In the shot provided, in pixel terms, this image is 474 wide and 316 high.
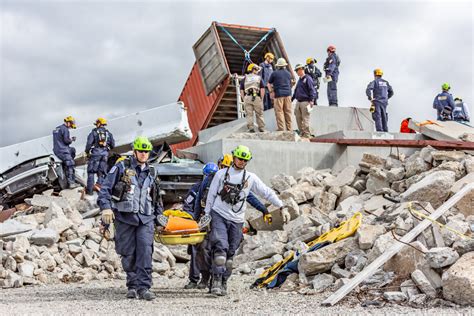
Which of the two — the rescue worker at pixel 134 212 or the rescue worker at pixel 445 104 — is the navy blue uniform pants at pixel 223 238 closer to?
the rescue worker at pixel 134 212

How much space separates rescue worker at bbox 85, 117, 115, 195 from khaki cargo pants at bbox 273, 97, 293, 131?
3.40 metres

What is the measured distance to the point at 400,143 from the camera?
479 inches

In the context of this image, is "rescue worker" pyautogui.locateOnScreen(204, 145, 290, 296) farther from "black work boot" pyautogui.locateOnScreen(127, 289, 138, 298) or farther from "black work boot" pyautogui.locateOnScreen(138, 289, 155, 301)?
"black work boot" pyautogui.locateOnScreen(127, 289, 138, 298)

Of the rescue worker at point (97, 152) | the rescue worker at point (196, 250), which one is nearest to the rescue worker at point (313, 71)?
the rescue worker at point (97, 152)

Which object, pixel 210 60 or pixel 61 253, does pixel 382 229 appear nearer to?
pixel 61 253

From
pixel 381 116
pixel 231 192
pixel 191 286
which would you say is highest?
pixel 381 116

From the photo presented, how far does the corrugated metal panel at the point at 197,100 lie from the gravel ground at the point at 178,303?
8.82 meters

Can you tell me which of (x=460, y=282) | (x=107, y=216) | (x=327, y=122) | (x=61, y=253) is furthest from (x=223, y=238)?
(x=327, y=122)

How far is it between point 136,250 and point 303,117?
7506mm

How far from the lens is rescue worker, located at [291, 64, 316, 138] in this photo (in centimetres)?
1330

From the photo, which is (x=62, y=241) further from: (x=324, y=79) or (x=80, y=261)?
(x=324, y=79)

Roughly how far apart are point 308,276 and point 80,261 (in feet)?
12.5

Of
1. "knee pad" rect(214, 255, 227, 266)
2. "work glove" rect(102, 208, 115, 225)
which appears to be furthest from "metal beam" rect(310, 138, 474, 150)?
"work glove" rect(102, 208, 115, 225)

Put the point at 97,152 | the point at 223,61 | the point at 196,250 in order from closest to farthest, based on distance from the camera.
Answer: the point at 196,250, the point at 97,152, the point at 223,61
